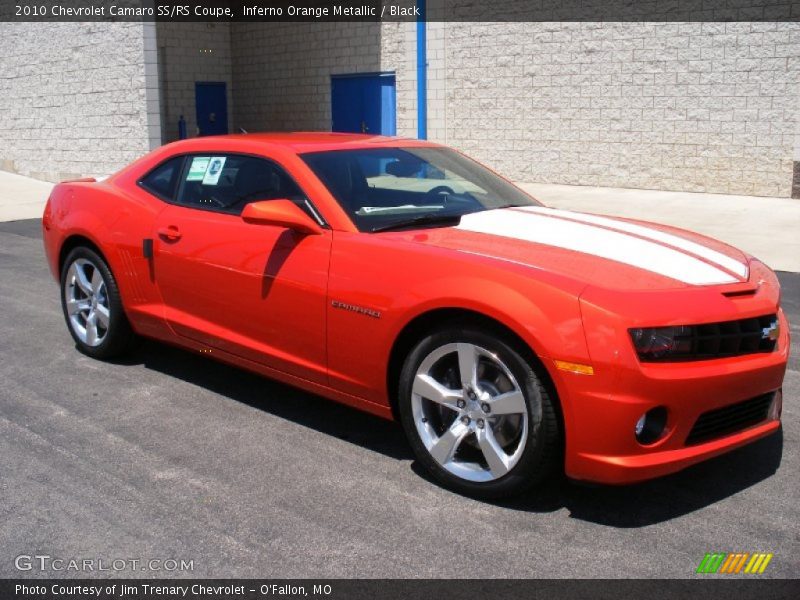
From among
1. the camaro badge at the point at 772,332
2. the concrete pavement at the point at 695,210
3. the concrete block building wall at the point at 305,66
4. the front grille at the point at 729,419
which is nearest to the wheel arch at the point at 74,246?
the front grille at the point at 729,419

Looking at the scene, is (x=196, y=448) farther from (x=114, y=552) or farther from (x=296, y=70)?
(x=296, y=70)

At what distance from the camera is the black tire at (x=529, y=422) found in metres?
3.65

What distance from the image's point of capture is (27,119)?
65.7ft

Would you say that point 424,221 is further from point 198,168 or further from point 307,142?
point 198,168

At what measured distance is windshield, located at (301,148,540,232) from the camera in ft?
15.1

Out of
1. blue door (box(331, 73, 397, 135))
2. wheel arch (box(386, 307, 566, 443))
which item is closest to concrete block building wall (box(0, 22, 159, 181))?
blue door (box(331, 73, 397, 135))

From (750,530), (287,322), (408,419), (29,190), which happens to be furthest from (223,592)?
(29,190)

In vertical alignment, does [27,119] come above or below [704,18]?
below

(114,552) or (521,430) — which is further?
(521,430)

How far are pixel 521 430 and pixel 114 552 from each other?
1658mm

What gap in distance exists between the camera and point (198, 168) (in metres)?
5.41

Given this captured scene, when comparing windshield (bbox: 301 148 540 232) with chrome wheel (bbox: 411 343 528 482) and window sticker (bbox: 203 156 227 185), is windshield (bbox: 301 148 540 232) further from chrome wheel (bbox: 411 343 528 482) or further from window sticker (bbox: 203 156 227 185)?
chrome wheel (bbox: 411 343 528 482)
